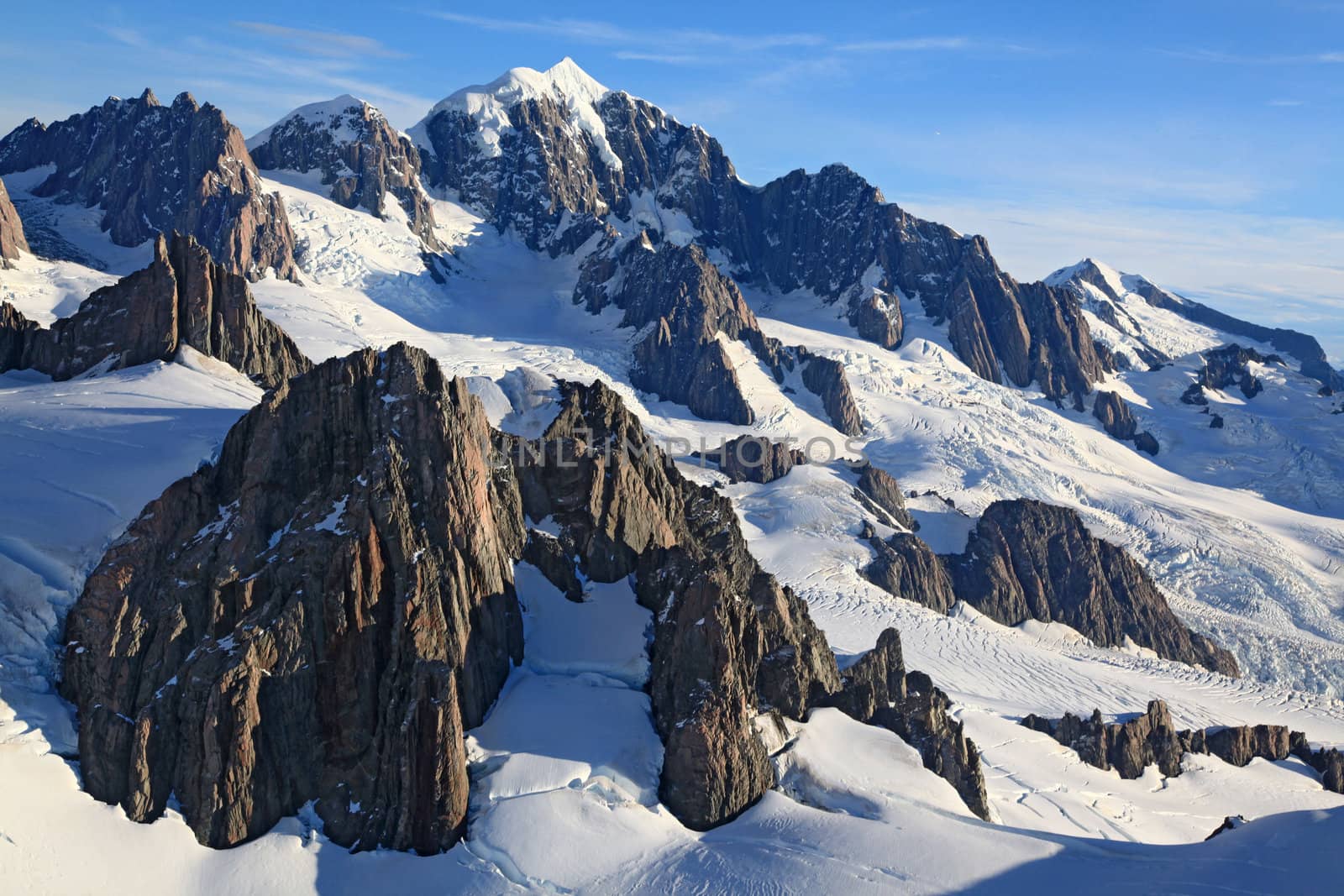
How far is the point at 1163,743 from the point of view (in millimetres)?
94500

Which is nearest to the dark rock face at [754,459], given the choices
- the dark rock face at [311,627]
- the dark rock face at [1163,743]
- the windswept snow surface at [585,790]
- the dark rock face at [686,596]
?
the windswept snow surface at [585,790]

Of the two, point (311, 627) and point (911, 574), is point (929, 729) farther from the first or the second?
point (911, 574)

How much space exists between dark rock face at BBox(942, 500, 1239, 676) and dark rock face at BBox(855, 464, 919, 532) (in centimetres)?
1136

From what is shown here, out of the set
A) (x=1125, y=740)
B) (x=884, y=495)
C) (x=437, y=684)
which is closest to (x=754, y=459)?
(x=884, y=495)

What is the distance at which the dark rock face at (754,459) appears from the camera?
166m

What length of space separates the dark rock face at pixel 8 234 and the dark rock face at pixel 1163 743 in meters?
142

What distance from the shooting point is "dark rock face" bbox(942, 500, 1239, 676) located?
442 ft

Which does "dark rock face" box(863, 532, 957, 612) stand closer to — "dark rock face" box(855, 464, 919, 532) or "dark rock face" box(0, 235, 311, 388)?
"dark rock face" box(855, 464, 919, 532)

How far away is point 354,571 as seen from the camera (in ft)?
179

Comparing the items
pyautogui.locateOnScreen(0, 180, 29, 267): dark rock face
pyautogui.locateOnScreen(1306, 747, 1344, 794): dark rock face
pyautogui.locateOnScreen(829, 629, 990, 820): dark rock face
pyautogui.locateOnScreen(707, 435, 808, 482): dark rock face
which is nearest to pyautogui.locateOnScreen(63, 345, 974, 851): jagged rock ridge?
pyautogui.locateOnScreen(829, 629, 990, 820): dark rock face

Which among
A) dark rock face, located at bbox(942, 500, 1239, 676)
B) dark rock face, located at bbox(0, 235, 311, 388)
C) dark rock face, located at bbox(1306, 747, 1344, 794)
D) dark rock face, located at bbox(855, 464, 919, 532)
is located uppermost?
dark rock face, located at bbox(0, 235, 311, 388)

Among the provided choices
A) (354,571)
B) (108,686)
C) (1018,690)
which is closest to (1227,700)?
(1018,690)

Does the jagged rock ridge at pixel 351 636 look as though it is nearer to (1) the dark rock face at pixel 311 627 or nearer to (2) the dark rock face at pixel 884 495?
(1) the dark rock face at pixel 311 627

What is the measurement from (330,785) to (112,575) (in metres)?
14.8
